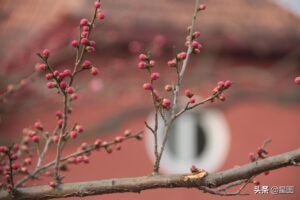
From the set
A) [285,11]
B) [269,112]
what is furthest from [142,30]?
[285,11]

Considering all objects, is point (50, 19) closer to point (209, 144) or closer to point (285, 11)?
point (209, 144)

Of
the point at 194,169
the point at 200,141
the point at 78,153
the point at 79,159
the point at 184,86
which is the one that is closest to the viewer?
the point at 194,169

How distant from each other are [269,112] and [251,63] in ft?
2.41

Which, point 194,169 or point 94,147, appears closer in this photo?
point 194,169

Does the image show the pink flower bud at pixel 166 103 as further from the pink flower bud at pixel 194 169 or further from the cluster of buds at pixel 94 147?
the cluster of buds at pixel 94 147

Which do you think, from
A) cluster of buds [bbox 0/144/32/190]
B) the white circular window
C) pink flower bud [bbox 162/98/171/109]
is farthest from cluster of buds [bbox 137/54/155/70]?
the white circular window

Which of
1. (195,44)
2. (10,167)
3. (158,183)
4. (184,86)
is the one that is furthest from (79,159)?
(184,86)

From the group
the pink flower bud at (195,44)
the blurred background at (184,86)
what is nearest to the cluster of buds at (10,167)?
the pink flower bud at (195,44)

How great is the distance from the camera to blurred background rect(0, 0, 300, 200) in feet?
23.8

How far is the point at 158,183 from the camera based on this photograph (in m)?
1.94

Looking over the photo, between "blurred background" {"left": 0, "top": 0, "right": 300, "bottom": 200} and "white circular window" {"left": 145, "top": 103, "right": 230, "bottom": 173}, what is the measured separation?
14 millimetres

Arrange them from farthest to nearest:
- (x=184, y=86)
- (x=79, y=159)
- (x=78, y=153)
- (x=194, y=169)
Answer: (x=184, y=86) < (x=79, y=159) < (x=78, y=153) < (x=194, y=169)

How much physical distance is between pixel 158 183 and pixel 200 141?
620cm

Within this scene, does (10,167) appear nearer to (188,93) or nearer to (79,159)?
(79,159)
